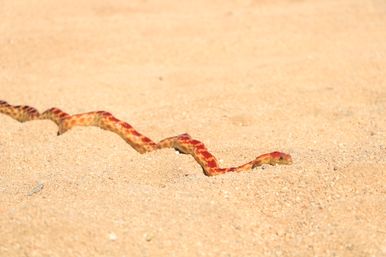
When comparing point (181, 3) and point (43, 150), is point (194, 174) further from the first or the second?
point (181, 3)

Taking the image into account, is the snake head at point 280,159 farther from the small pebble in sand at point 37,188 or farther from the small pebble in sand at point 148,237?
the small pebble in sand at point 37,188

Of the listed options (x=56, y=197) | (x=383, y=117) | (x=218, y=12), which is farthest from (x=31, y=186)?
(x=218, y=12)

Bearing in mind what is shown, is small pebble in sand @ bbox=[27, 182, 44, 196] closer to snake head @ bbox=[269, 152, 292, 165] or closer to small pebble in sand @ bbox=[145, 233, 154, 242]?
small pebble in sand @ bbox=[145, 233, 154, 242]

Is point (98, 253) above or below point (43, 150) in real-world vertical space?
above

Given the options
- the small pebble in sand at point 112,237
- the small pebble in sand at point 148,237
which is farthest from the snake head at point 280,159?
the small pebble in sand at point 112,237

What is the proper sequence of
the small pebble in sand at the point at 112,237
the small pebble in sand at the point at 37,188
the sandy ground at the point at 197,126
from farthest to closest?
the small pebble in sand at the point at 37,188
the sandy ground at the point at 197,126
the small pebble in sand at the point at 112,237

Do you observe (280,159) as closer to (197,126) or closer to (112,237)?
(197,126)
